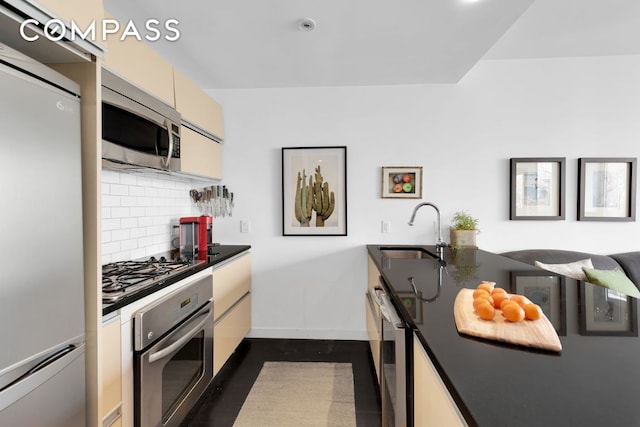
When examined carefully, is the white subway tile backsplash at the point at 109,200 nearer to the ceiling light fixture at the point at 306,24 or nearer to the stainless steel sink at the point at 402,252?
the ceiling light fixture at the point at 306,24

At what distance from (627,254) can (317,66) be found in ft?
10.2

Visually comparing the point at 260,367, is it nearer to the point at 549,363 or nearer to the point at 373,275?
the point at 373,275

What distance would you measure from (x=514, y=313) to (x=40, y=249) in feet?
4.60

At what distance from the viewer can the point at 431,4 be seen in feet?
5.57

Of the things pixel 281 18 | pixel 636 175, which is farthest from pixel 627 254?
pixel 281 18

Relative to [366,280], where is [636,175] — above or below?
above

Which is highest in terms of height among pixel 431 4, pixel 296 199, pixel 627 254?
pixel 431 4

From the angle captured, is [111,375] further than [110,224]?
No

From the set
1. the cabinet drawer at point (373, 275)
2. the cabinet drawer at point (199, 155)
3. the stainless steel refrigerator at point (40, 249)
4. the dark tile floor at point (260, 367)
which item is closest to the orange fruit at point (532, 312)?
the cabinet drawer at point (373, 275)

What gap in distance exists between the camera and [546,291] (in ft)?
4.33

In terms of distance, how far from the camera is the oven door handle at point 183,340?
4.61 ft

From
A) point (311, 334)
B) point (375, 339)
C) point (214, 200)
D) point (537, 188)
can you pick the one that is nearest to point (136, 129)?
point (214, 200)

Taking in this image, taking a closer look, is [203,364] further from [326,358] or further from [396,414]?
[396,414]

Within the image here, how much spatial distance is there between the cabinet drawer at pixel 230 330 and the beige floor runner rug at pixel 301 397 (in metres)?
0.30
